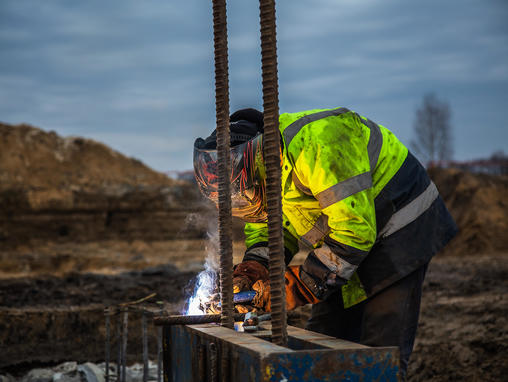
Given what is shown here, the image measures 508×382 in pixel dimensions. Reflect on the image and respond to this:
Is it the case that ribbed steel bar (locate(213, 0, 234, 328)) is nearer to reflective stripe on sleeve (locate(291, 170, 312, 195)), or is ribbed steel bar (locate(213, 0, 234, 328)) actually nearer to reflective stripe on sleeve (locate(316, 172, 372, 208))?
reflective stripe on sleeve (locate(291, 170, 312, 195))

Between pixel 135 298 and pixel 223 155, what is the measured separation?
31.4ft

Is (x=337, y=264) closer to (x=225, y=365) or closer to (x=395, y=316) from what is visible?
(x=395, y=316)

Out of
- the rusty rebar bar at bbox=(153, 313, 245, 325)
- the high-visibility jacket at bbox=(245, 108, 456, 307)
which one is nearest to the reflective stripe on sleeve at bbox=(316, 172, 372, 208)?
the high-visibility jacket at bbox=(245, 108, 456, 307)

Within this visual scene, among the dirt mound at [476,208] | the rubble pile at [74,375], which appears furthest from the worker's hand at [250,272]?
the dirt mound at [476,208]

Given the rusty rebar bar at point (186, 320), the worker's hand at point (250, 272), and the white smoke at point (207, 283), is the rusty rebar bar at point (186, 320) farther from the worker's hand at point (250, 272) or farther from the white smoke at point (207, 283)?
the white smoke at point (207, 283)

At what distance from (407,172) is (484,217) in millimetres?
18998

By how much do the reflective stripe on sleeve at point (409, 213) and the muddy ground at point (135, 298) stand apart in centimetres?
179

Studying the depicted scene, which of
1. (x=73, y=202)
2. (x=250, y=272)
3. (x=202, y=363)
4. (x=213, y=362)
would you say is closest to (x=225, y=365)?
(x=213, y=362)

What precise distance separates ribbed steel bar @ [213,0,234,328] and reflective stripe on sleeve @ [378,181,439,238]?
85 cm

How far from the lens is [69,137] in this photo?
28172 millimetres

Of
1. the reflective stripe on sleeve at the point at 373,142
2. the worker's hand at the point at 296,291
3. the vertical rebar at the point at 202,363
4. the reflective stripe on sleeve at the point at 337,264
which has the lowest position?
the vertical rebar at the point at 202,363

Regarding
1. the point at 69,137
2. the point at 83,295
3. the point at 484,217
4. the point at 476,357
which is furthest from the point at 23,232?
the point at 476,357

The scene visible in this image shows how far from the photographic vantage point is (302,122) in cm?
299

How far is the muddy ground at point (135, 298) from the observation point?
6.91 meters
